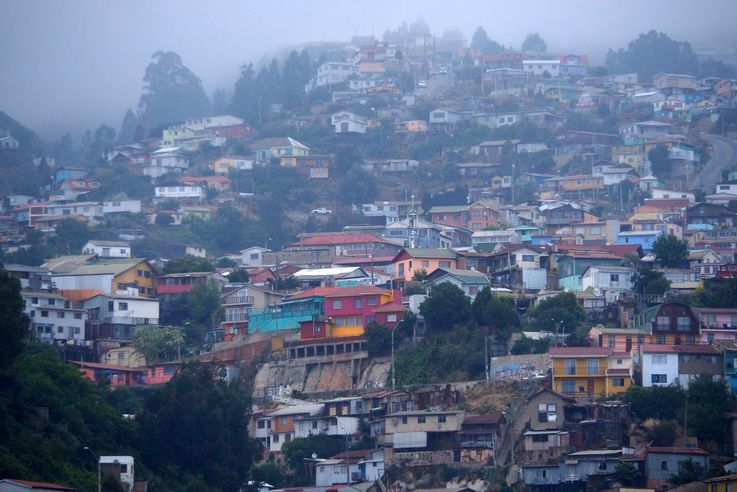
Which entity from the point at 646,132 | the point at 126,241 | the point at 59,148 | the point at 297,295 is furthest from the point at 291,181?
the point at 59,148

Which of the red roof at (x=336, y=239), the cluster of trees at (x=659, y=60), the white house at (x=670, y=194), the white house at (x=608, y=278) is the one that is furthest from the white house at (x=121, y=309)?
the cluster of trees at (x=659, y=60)

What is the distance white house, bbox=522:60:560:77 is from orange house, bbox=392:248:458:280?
4501cm

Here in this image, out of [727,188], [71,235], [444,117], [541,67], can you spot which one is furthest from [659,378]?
[541,67]

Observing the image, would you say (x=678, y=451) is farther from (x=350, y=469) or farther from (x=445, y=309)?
(x=445, y=309)

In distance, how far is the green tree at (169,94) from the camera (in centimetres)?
13225

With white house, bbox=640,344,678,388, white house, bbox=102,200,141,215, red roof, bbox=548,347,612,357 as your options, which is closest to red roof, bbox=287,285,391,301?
red roof, bbox=548,347,612,357

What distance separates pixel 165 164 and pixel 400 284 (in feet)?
116

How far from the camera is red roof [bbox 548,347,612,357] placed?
2142 inches

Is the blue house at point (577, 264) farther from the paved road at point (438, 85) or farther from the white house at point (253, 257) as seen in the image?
the paved road at point (438, 85)

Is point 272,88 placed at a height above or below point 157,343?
above

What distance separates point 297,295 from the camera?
217 feet

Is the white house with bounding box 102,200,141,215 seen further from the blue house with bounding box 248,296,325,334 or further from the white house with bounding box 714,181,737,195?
the white house with bounding box 714,181,737,195

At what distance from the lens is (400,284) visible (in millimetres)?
67312

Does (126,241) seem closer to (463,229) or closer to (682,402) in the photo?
(463,229)
